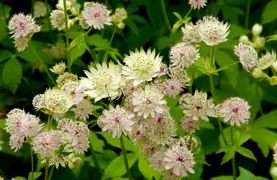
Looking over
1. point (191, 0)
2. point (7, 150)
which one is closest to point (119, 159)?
point (7, 150)

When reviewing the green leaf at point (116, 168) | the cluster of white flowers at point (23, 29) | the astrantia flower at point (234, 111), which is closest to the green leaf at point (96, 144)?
the green leaf at point (116, 168)

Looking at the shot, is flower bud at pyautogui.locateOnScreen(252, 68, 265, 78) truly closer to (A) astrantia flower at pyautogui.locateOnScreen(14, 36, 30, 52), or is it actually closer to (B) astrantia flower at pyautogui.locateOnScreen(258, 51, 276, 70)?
(B) astrantia flower at pyautogui.locateOnScreen(258, 51, 276, 70)

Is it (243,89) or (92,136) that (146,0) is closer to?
(243,89)

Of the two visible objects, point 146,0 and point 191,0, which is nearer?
point 191,0

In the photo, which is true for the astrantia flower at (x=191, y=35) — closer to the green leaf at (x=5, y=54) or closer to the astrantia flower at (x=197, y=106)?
the astrantia flower at (x=197, y=106)

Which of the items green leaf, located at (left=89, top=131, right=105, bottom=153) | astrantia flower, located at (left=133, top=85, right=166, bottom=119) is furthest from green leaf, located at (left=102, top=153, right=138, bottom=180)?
astrantia flower, located at (left=133, top=85, right=166, bottom=119)

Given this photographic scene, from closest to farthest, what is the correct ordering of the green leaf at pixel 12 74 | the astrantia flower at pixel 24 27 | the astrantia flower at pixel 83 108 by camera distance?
the astrantia flower at pixel 83 108
the astrantia flower at pixel 24 27
the green leaf at pixel 12 74
